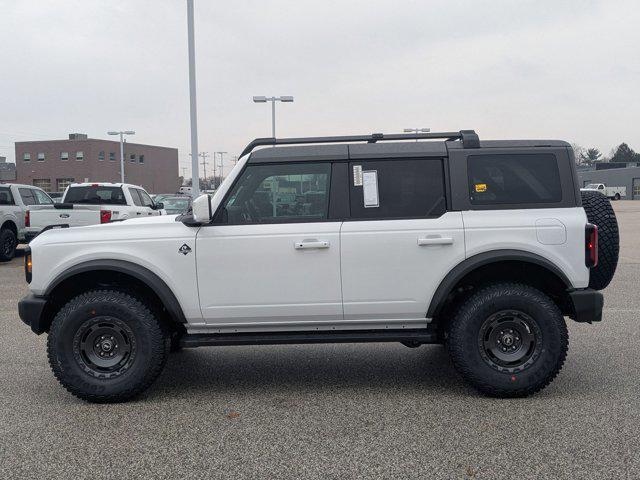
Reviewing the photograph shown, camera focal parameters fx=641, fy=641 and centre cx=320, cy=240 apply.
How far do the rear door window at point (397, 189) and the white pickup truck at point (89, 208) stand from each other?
9.72 meters

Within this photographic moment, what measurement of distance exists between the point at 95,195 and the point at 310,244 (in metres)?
11.6

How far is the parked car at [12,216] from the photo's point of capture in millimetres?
15229

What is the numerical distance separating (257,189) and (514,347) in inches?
92.4

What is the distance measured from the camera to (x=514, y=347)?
16.3ft

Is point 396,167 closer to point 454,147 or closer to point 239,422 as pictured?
point 454,147

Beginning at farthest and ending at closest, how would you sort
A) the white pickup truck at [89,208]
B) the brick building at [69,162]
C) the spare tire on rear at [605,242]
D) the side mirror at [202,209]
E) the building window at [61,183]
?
1. the building window at [61,183]
2. the brick building at [69,162]
3. the white pickup truck at [89,208]
4. the spare tire on rear at [605,242]
5. the side mirror at [202,209]

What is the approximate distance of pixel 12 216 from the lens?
1546 cm

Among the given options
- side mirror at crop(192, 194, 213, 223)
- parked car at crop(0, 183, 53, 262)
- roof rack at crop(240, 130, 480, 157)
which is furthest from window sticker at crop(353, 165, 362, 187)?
parked car at crop(0, 183, 53, 262)

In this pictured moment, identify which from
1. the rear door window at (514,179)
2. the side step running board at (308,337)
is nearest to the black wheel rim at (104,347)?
the side step running board at (308,337)

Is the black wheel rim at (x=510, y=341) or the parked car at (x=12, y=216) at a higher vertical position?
the parked car at (x=12, y=216)

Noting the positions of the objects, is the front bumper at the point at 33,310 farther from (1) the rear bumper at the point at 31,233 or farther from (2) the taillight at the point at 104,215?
(1) the rear bumper at the point at 31,233

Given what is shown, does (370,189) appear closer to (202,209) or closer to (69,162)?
(202,209)

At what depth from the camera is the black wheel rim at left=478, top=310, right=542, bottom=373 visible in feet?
16.0

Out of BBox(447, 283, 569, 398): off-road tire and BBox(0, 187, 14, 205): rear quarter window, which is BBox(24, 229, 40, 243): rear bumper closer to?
BBox(0, 187, 14, 205): rear quarter window
